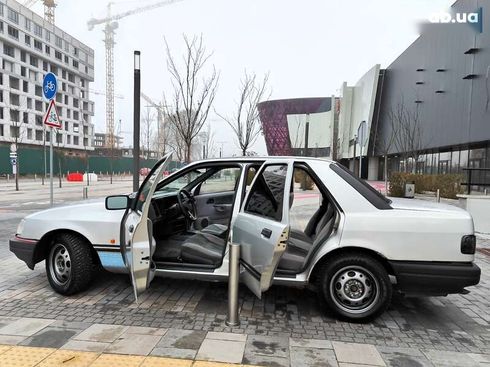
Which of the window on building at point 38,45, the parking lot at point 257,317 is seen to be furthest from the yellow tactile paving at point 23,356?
the window on building at point 38,45

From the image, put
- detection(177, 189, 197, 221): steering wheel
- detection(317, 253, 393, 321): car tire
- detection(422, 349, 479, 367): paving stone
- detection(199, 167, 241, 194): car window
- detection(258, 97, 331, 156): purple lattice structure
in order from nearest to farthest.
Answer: detection(422, 349, 479, 367): paving stone → detection(317, 253, 393, 321): car tire → detection(177, 189, 197, 221): steering wheel → detection(199, 167, 241, 194): car window → detection(258, 97, 331, 156): purple lattice structure

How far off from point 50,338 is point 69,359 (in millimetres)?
483

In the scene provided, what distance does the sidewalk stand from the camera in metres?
3.09

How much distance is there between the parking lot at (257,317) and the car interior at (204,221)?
0.51 meters

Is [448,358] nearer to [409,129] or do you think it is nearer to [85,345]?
[85,345]

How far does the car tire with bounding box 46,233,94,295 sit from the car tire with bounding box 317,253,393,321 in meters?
2.62

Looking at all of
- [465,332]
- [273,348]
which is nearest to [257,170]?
[273,348]

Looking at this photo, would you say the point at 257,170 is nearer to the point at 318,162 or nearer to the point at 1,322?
the point at 318,162

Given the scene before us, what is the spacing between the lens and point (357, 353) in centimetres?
326

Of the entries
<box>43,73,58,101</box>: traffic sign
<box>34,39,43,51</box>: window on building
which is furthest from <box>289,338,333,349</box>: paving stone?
<box>34,39,43,51</box>: window on building

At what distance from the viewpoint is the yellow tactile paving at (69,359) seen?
3004 mm

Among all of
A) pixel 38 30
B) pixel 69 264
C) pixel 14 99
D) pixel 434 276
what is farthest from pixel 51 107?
pixel 38 30

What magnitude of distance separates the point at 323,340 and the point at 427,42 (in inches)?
1136

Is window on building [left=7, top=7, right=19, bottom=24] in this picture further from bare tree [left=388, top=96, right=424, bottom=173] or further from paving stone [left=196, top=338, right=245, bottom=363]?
paving stone [left=196, top=338, right=245, bottom=363]
